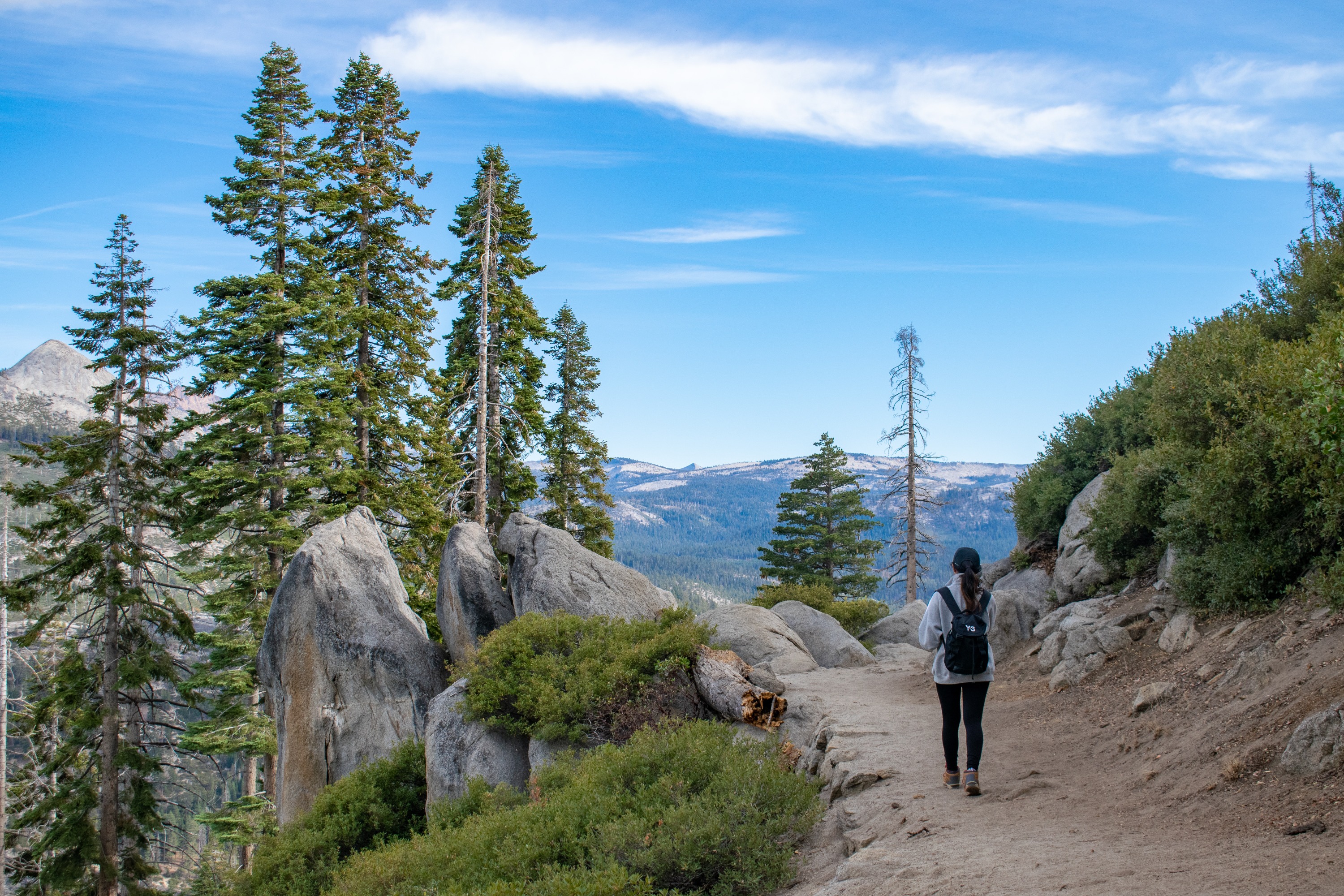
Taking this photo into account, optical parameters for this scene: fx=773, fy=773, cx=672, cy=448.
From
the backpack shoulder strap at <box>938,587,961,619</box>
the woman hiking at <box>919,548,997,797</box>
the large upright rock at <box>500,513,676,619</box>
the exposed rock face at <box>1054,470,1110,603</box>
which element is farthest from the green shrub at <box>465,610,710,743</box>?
the exposed rock face at <box>1054,470,1110,603</box>

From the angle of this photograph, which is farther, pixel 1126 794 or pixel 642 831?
pixel 642 831

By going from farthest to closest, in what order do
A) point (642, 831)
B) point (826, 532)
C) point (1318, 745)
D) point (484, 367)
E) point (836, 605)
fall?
1. point (826, 532)
2. point (836, 605)
3. point (484, 367)
4. point (642, 831)
5. point (1318, 745)

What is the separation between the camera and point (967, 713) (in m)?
7.80

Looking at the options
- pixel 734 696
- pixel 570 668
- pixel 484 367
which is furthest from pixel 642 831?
pixel 484 367

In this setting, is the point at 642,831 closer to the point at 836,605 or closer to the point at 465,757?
the point at 465,757

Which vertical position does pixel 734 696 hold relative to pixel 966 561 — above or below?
below

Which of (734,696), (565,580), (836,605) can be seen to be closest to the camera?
(734,696)

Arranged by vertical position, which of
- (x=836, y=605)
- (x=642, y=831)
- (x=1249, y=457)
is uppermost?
(x=1249, y=457)

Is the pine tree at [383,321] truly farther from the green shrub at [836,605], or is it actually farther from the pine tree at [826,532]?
the pine tree at [826,532]

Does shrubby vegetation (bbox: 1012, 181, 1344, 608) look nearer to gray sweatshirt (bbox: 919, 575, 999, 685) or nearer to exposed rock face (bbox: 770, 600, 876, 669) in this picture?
gray sweatshirt (bbox: 919, 575, 999, 685)

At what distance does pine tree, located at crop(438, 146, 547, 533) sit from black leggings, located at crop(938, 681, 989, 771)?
19.0 meters

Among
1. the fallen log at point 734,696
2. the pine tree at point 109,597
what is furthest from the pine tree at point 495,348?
the fallen log at point 734,696

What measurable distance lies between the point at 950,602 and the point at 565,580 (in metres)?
12.5

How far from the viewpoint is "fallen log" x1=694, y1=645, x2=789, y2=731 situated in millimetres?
13078
